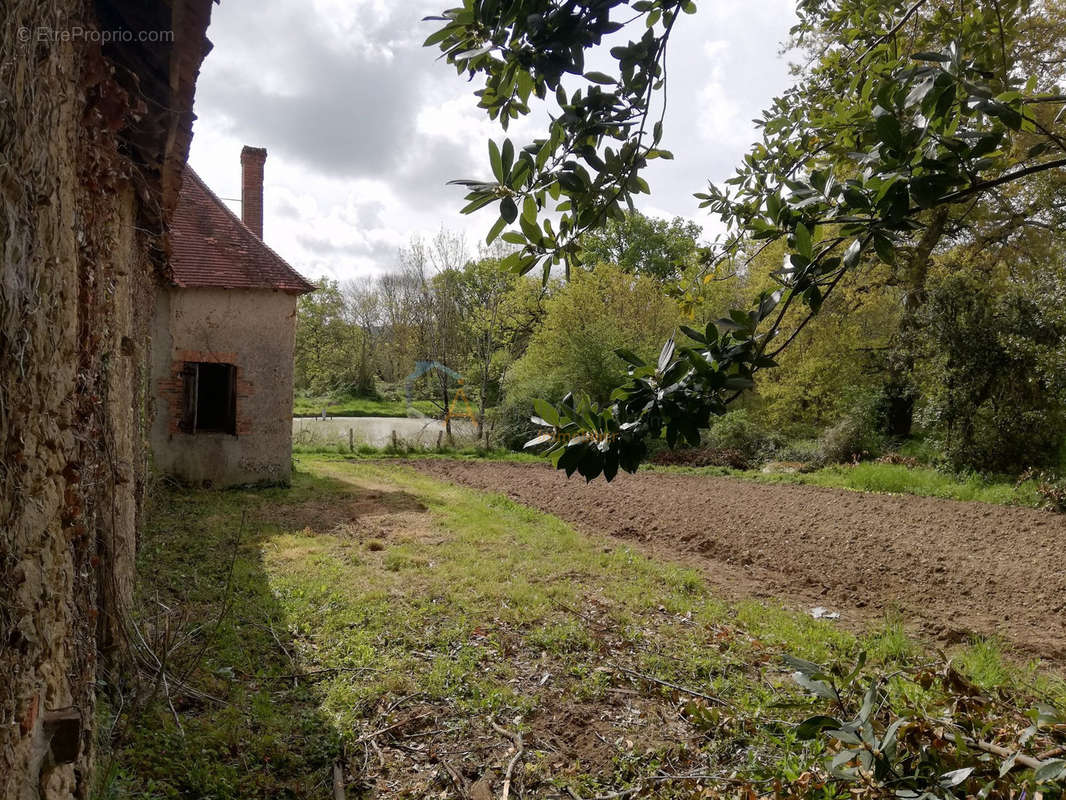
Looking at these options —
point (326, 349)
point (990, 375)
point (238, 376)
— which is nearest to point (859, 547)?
point (990, 375)

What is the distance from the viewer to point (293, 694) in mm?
4602

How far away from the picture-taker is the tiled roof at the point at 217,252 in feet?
38.0

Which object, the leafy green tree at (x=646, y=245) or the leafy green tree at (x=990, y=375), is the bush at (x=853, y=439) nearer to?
the leafy green tree at (x=990, y=375)

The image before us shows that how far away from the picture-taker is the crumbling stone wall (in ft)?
6.45

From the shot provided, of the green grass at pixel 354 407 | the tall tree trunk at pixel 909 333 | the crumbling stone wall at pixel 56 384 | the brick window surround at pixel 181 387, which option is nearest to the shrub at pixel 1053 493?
the tall tree trunk at pixel 909 333

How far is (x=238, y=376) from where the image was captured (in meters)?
12.0

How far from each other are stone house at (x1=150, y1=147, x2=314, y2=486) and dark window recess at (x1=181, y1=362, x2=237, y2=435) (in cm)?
2

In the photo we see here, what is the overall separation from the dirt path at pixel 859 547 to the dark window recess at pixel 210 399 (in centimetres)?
561

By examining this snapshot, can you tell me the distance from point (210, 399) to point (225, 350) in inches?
104

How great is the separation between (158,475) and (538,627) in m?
7.71

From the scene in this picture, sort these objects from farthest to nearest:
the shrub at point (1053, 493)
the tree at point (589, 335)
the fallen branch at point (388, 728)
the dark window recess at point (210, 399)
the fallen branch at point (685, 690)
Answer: the tree at point (589, 335)
the dark window recess at point (210, 399)
the shrub at point (1053, 493)
the fallen branch at point (685, 690)
the fallen branch at point (388, 728)

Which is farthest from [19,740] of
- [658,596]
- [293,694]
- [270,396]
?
[270,396]

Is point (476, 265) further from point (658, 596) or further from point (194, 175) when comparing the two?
point (658, 596)

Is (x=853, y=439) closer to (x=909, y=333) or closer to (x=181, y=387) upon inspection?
(x=909, y=333)
